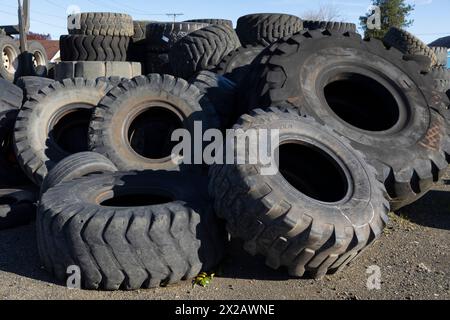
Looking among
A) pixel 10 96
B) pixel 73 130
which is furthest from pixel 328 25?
pixel 10 96

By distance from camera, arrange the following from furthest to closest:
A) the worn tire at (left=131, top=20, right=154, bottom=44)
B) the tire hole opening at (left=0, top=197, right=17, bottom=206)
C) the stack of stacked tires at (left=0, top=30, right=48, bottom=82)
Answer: the stack of stacked tires at (left=0, top=30, right=48, bottom=82)
the worn tire at (left=131, top=20, right=154, bottom=44)
the tire hole opening at (left=0, top=197, right=17, bottom=206)

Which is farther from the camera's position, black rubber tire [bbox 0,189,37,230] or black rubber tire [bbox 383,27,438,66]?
black rubber tire [bbox 383,27,438,66]

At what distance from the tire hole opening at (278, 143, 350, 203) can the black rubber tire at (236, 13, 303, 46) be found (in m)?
4.94

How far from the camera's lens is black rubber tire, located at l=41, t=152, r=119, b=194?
392 centimetres

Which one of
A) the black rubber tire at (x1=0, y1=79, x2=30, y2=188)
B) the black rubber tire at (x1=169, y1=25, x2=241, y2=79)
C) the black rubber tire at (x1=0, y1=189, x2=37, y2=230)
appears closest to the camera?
the black rubber tire at (x1=0, y1=189, x2=37, y2=230)

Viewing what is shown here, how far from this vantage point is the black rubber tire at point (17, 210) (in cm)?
423

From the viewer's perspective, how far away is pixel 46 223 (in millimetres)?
3223

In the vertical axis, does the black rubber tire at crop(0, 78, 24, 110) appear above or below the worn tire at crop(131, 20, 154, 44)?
below

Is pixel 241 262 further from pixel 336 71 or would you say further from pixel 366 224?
pixel 336 71

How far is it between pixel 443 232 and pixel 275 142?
1922 millimetres

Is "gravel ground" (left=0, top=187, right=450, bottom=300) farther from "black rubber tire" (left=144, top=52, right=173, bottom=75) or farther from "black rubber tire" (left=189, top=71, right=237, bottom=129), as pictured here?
"black rubber tire" (left=144, top=52, right=173, bottom=75)

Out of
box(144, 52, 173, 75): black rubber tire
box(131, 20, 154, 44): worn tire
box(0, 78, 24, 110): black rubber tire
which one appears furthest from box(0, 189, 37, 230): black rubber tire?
box(131, 20, 154, 44): worn tire

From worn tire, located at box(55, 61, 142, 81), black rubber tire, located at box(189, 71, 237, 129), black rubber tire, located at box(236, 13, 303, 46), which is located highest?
black rubber tire, located at box(236, 13, 303, 46)
